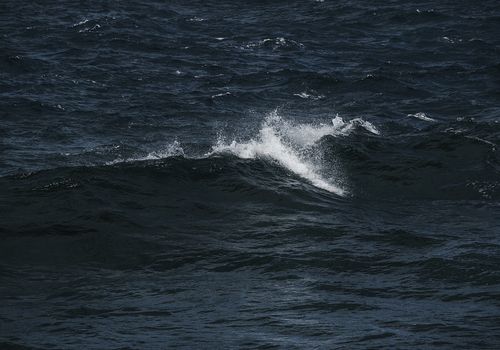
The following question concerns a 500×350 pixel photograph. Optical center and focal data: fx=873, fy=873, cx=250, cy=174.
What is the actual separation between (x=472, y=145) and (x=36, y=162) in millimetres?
15500

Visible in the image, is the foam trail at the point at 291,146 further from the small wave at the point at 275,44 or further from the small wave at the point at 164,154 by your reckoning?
the small wave at the point at 275,44

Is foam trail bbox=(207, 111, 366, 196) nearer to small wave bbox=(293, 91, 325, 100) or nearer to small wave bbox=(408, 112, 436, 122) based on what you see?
small wave bbox=(408, 112, 436, 122)

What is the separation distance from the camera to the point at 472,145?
31047 mm

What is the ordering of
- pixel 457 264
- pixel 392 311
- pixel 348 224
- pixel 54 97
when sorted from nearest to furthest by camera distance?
pixel 392 311 < pixel 457 264 < pixel 348 224 < pixel 54 97

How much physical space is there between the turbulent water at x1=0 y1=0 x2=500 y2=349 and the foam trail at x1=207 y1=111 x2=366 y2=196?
0.35 ft

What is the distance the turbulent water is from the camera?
18.6 metres

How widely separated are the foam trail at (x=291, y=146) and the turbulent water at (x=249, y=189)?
0.35ft

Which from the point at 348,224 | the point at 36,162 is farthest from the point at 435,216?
the point at 36,162

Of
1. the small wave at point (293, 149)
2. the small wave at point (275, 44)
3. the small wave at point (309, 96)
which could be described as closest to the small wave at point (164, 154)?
the small wave at point (293, 149)

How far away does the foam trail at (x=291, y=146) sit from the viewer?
29.3 metres

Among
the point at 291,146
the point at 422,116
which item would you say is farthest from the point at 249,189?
the point at 422,116

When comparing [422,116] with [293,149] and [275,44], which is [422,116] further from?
[275,44]

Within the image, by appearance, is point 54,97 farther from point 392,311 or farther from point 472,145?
point 392,311

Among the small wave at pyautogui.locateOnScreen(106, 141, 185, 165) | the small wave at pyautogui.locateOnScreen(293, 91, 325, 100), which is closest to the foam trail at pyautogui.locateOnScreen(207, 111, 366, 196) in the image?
the small wave at pyautogui.locateOnScreen(106, 141, 185, 165)
